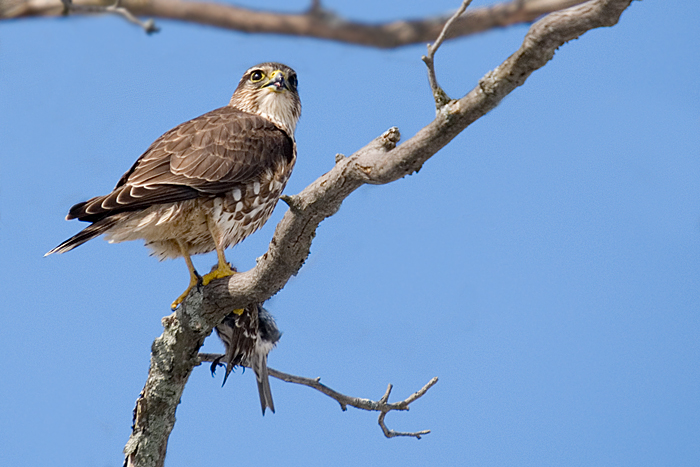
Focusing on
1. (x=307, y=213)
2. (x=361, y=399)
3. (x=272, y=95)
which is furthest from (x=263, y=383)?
(x=272, y=95)

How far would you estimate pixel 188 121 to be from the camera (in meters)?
4.57

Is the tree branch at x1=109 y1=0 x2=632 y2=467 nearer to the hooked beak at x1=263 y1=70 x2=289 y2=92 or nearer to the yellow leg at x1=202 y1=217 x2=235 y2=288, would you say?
the yellow leg at x1=202 y1=217 x2=235 y2=288

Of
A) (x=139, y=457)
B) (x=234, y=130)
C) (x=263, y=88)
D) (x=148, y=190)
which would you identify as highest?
(x=263, y=88)

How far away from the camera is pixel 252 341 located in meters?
4.29

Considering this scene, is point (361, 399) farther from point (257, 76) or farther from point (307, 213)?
point (257, 76)

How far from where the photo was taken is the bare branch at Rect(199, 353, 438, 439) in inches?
158

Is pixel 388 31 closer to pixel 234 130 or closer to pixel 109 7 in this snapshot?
pixel 109 7

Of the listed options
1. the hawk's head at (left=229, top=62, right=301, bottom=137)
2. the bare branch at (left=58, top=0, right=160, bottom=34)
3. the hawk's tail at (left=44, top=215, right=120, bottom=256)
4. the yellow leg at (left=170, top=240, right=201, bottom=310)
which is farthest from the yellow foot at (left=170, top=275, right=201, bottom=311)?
the bare branch at (left=58, top=0, right=160, bottom=34)

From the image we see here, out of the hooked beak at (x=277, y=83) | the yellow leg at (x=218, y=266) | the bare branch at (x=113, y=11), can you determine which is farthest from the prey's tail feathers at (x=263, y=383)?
the bare branch at (x=113, y=11)

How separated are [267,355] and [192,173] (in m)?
1.30

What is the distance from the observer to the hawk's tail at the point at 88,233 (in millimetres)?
3607

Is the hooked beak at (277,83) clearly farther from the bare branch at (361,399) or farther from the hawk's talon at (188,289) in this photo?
the bare branch at (361,399)

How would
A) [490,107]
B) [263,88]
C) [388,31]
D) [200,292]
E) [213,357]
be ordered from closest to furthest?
[388,31] → [490,107] → [200,292] → [213,357] → [263,88]

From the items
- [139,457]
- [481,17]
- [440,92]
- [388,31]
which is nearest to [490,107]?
[440,92]
